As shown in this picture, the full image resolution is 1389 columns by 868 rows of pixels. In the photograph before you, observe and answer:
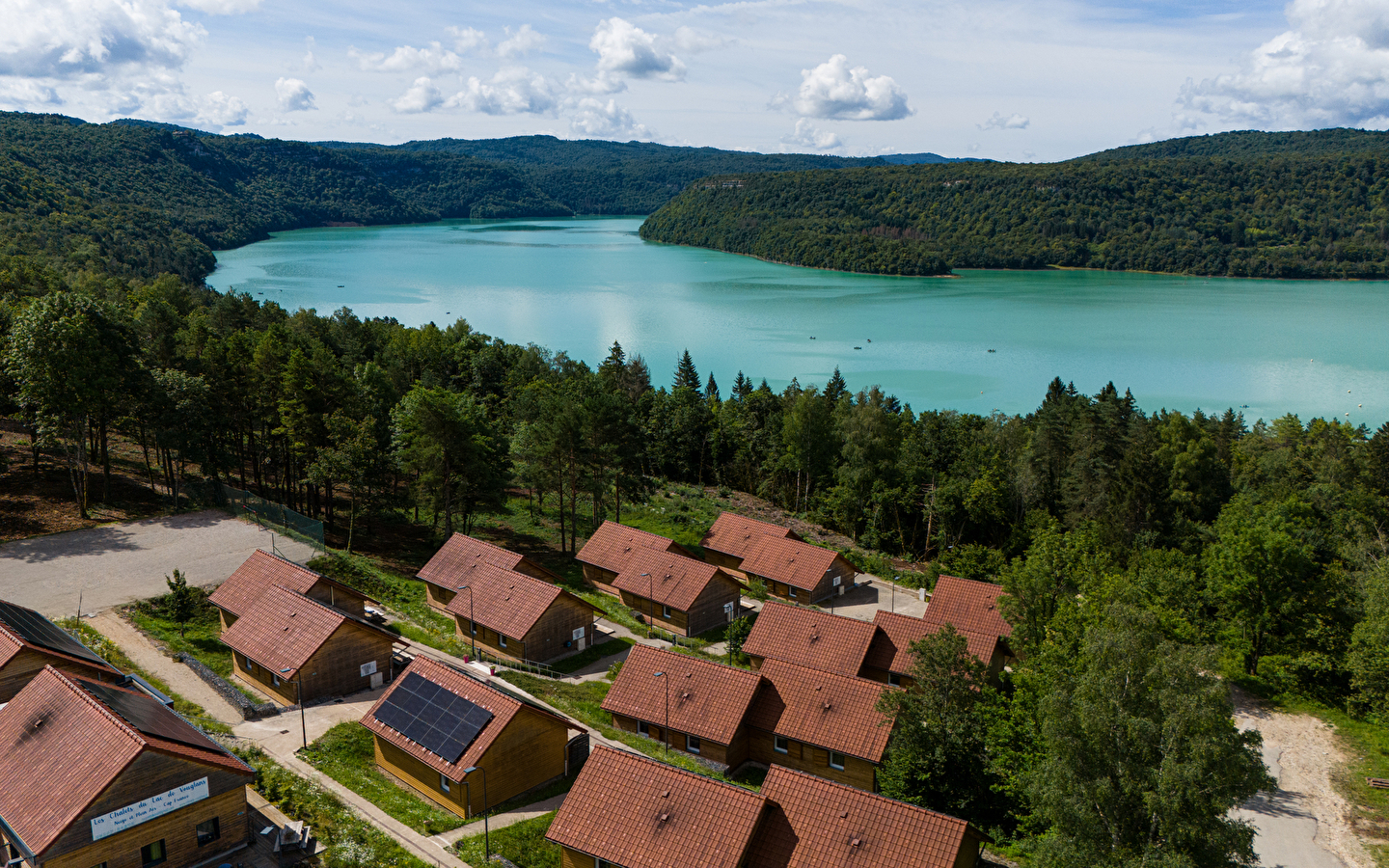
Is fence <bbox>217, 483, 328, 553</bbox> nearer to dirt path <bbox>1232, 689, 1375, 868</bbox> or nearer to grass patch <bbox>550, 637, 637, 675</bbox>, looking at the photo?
grass patch <bbox>550, 637, 637, 675</bbox>

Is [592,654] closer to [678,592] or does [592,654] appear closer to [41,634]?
[678,592]

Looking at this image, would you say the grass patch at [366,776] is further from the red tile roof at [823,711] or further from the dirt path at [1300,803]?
the dirt path at [1300,803]

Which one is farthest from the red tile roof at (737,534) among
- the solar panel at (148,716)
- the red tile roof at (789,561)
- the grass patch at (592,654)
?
the solar panel at (148,716)

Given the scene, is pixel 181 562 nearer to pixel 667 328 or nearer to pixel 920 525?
pixel 920 525

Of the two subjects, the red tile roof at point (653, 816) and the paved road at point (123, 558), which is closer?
the red tile roof at point (653, 816)

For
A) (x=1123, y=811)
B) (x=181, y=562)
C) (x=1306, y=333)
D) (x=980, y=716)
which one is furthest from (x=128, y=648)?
(x=1306, y=333)
